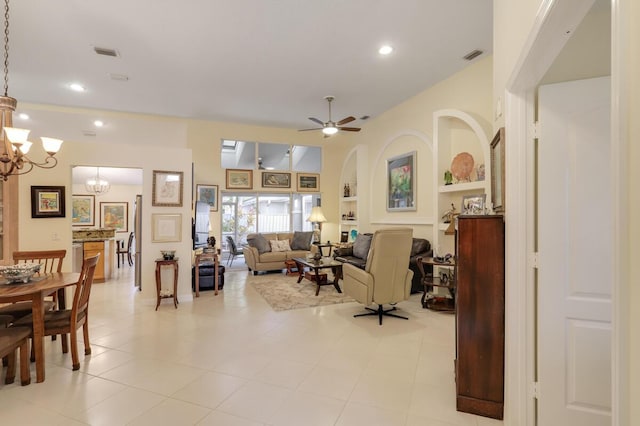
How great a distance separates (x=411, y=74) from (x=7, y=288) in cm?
560

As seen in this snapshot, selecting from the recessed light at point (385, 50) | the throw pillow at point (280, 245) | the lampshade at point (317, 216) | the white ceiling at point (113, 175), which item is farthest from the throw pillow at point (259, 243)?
the recessed light at point (385, 50)

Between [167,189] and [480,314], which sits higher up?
[167,189]

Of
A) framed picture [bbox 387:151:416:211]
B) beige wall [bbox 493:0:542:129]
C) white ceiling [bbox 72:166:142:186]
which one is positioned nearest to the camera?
beige wall [bbox 493:0:542:129]

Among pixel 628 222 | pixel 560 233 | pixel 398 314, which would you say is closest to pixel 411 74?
pixel 398 314

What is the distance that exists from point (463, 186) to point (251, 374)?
3.96 m

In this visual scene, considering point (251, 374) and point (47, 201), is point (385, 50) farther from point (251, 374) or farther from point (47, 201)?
point (47, 201)

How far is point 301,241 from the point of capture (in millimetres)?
7785

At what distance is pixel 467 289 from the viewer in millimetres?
2135

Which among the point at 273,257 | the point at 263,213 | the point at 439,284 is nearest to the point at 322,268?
the point at 439,284

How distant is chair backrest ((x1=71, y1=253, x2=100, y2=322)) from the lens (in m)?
2.83

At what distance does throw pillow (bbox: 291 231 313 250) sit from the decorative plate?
3.91 meters

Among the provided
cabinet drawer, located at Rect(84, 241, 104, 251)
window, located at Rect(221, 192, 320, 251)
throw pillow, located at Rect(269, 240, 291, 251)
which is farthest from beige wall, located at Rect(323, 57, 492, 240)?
cabinet drawer, located at Rect(84, 241, 104, 251)

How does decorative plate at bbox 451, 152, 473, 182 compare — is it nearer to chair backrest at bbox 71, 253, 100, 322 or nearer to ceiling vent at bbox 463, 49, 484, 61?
ceiling vent at bbox 463, 49, 484, 61

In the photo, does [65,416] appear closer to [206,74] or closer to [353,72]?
[206,74]
